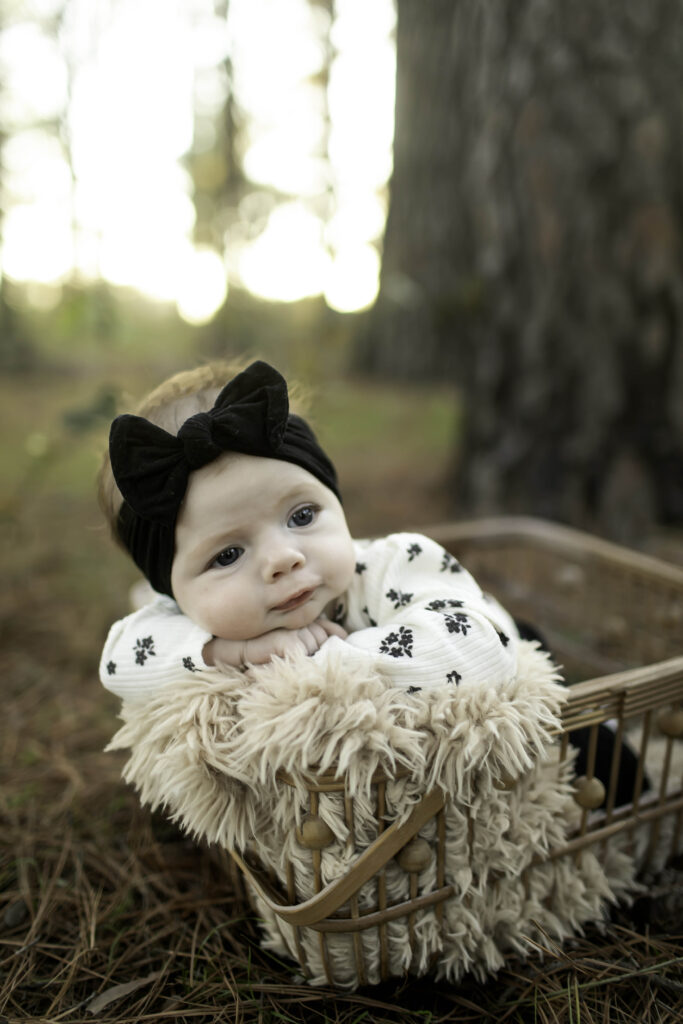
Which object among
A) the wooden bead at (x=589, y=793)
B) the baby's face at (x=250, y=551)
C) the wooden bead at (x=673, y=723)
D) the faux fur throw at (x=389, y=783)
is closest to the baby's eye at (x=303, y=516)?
the baby's face at (x=250, y=551)

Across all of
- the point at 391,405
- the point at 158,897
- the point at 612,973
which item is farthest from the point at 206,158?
the point at 612,973

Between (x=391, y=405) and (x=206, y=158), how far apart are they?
225 cm

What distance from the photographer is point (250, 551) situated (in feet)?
3.39

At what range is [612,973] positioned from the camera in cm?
105

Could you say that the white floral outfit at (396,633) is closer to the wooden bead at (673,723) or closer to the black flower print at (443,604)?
the black flower print at (443,604)

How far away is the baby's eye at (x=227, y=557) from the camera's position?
104cm

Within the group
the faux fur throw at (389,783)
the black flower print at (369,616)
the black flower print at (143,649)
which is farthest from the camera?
the black flower print at (369,616)

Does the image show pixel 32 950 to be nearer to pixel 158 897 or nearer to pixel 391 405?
pixel 158 897

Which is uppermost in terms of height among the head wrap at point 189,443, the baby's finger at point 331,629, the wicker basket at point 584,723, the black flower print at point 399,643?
the head wrap at point 189,443

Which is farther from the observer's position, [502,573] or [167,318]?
[167,318]

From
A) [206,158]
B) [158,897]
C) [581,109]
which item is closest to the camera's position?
[158,897]

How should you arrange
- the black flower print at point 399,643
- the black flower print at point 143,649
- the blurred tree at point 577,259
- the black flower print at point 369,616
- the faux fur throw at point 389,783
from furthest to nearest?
the blurred tree at point 577,259 < the black flower print at point 369,616 < the black flower print at point 143,649 < the black flower print at point 399,643 < the faux fur throw at point 389,783

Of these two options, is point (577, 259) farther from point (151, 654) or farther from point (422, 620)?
point (151, 654)

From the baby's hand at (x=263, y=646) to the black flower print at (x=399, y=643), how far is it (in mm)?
118
